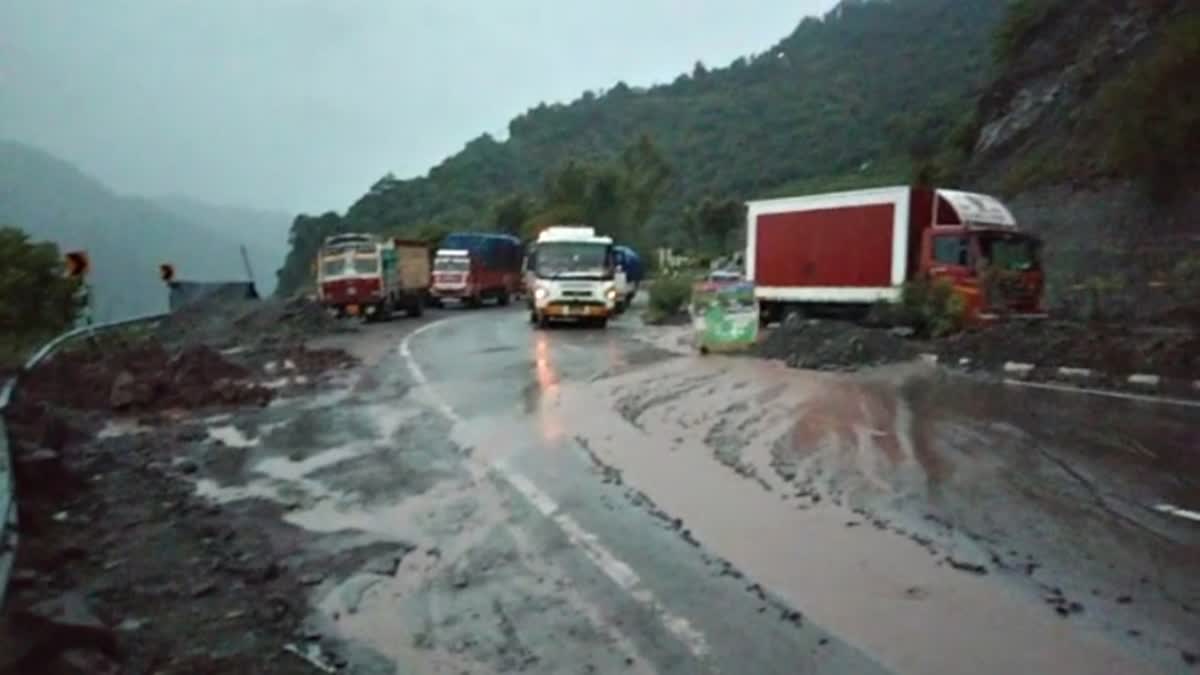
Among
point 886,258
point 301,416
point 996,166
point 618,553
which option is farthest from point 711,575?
point 996,166

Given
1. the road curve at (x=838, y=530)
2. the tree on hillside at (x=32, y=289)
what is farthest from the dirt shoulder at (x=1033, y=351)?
the tree on hillside at (x=32, y=289)

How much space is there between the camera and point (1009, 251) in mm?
22500

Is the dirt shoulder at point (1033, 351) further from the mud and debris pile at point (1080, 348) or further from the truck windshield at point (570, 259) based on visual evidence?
the truck windshield at point (570, 259)

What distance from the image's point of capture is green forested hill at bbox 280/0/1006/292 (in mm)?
84750

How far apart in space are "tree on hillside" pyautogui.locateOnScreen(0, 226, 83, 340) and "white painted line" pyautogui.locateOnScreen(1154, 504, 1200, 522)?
25564mm

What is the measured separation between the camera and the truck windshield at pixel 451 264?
45.9 metres

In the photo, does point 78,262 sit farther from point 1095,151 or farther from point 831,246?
point 1095,151

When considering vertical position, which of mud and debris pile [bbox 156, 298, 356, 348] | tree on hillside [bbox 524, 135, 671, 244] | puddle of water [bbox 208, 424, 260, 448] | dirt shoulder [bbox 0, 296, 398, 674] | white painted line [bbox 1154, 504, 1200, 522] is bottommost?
mud and debris pile [bbox 156, 298, 356, 348]

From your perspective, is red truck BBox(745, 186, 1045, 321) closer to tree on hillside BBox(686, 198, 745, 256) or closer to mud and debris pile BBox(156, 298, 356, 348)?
mud and debris pile BBox(156, 298, 356, 348)

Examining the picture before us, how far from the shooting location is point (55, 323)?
94.7 feet

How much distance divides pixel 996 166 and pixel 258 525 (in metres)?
39.0

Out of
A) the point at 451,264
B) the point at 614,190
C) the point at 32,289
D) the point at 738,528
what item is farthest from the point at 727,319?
the point at 614,190

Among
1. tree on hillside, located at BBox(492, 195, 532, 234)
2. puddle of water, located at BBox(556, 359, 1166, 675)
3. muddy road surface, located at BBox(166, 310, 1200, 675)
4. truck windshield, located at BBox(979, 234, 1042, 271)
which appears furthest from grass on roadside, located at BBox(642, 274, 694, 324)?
tree on hillside, located at BBox(492, 195, 532, 234)

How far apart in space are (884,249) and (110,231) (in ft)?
138
